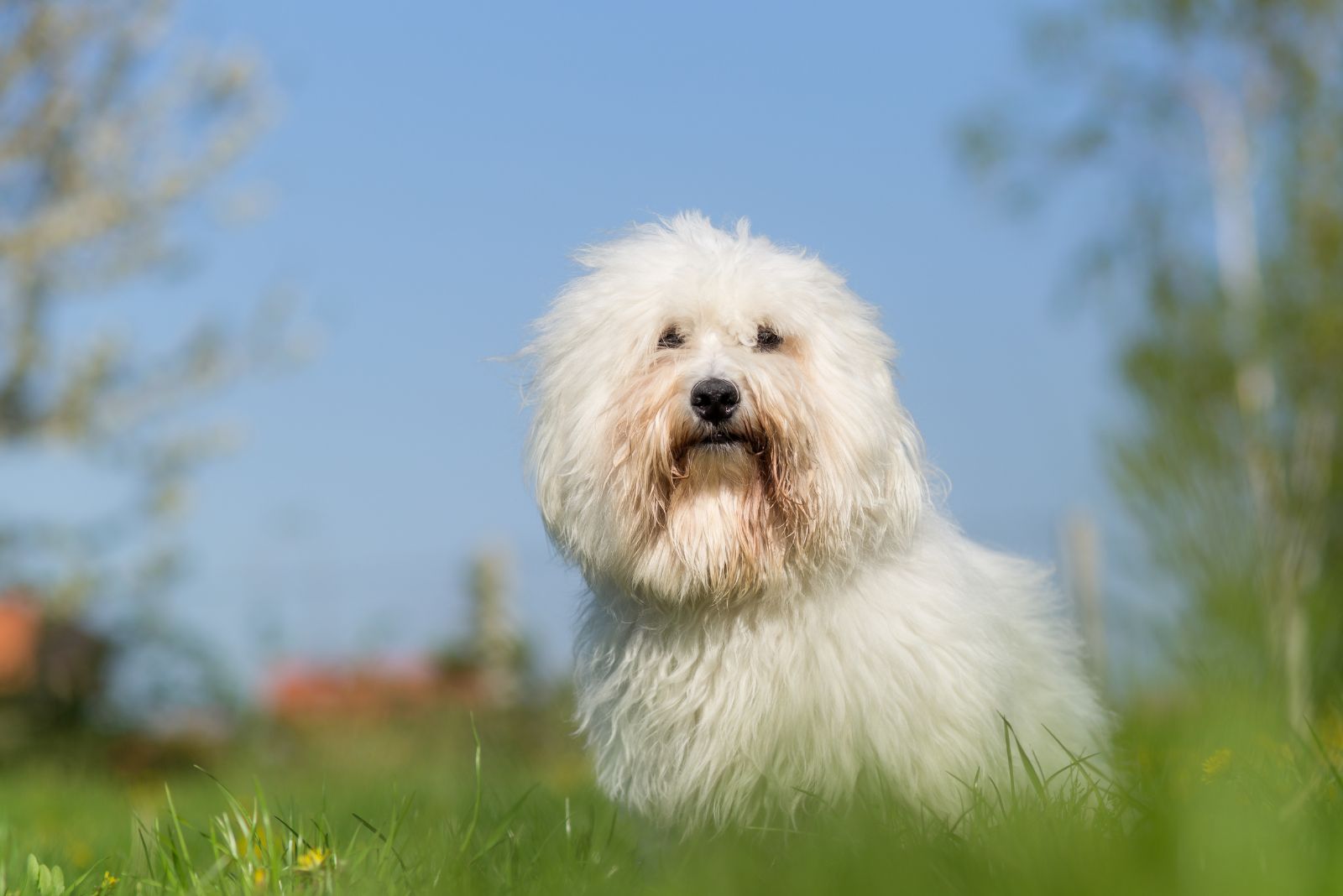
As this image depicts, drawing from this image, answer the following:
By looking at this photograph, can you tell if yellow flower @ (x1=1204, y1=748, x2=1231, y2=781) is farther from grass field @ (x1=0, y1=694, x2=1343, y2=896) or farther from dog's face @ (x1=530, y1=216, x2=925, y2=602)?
dog's face @ (x1=530, y1=216, x2=925, y2=602)

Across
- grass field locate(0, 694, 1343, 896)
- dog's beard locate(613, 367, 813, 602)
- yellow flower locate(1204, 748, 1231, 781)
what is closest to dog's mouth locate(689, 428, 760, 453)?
dog's beard locate(613, 367, 813, 602)

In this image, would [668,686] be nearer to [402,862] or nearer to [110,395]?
[402,862]

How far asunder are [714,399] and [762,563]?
454mm

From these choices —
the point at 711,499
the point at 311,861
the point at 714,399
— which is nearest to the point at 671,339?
the point at 714,399

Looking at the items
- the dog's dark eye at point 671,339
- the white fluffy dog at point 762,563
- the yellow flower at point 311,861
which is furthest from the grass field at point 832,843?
the dog's dark eye at point 671,339

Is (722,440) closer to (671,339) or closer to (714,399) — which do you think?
(714,399)

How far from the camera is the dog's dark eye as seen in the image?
379cm

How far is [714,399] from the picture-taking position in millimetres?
3498

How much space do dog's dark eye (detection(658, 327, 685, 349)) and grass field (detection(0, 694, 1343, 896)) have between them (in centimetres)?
127

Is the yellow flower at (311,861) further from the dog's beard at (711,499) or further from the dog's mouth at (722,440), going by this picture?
the dog's mouth at (722,440)

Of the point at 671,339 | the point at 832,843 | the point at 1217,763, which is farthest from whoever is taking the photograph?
the point at 671,339

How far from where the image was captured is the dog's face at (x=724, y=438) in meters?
3.53

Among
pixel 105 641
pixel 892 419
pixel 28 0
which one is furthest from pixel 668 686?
pixel 28 0

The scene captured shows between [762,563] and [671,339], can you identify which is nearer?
[762,563]
